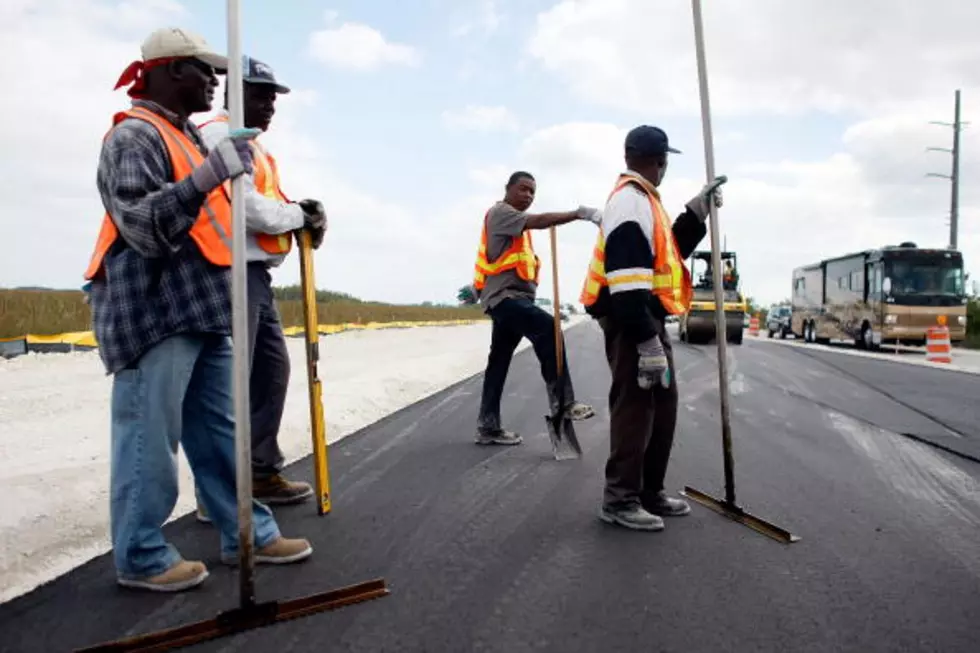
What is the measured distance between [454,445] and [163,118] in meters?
3.77

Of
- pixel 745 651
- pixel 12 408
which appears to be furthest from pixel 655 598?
pixel 12 408

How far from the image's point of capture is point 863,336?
23.7 metres

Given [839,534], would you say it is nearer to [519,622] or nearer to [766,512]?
[766,512]

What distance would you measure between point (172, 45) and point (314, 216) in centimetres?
112

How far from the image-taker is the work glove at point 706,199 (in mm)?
4340

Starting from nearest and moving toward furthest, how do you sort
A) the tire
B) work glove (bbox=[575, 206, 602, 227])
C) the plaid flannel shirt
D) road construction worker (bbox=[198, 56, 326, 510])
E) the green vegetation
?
the plaid flannel shirt
road construction worker (bbox=[198, 56, 326, 510])
work glove (bbox=[575, 206, 602, 227])
the tire
the green vegetation

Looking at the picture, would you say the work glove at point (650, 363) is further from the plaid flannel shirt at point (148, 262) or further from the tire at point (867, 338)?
the tire at point (867, 338)

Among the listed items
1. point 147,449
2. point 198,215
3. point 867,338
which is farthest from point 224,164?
point 867,338

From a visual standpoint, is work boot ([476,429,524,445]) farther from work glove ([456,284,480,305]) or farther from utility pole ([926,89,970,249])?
utility pole ([926,89,970,249])

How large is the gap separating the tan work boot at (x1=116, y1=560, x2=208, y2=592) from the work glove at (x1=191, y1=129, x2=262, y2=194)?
4.77 feet

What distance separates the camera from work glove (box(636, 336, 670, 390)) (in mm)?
3872

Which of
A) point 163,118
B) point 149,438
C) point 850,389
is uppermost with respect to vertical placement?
point 163,118

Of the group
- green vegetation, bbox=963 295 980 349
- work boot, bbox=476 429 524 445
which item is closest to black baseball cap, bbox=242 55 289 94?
work boot, bbox=476 429 524 445

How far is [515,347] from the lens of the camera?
618 centimetres
